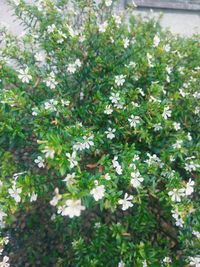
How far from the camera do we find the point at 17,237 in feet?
9.12

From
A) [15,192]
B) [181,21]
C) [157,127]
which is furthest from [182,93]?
[181,21]

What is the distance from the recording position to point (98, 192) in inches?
61.6

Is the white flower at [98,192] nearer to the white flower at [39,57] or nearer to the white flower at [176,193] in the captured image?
the white flower at [176,193]

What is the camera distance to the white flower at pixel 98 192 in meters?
1.55

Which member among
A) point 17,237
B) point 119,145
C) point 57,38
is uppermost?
point 57,38

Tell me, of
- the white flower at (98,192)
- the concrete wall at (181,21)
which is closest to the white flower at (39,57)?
the white flower at (98,192)

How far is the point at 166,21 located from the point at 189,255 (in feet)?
13.6

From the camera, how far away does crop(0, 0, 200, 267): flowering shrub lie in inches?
73.4

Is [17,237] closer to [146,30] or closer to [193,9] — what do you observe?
[146,30]

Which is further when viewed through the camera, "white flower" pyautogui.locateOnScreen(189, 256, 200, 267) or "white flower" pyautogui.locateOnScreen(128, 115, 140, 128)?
"white flower" pyautogui.locateOnScreen(128, 115, 140, 128)

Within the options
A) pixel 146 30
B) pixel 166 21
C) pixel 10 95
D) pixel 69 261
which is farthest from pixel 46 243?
pixel 166 21

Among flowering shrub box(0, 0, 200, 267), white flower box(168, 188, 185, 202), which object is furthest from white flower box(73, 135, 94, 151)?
white flower box(168, 188, 185, 202)

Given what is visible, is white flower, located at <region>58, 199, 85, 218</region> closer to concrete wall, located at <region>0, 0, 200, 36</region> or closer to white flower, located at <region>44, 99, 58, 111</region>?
white flower, located at <region>44, 99, 58, 111</region>

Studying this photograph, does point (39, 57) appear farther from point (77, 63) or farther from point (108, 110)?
point (108, 110)
